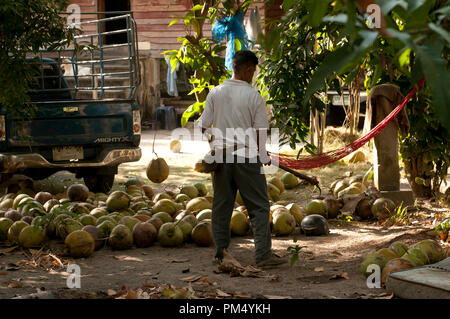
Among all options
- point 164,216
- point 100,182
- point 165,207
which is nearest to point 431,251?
point 164,216

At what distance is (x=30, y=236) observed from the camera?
19.5 feet

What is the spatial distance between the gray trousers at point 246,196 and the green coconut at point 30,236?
72.0 inches

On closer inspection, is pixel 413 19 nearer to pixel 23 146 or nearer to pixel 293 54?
pixel 293 54

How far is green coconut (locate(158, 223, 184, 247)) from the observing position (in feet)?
19.9

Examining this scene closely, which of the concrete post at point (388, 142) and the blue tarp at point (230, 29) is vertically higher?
the blue tarp at point (230, 29)

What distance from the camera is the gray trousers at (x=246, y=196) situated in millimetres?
5148

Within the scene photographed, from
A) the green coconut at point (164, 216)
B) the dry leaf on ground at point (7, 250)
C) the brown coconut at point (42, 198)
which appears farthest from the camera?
the brown coconut at point (42, 198)

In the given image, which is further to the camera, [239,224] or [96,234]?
[239,224]

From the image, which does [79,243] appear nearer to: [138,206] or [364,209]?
[138,206]

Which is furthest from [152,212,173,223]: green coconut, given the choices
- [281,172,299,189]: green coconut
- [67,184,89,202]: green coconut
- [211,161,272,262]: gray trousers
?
[281,172,299,189]: green coconut

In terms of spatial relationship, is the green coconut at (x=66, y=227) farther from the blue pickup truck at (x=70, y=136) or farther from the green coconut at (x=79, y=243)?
the blue pickup truck at (x=70, y=136)

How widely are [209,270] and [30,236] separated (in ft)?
6.16

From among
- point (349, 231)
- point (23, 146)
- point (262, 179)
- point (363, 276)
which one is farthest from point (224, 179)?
point (23, 146)

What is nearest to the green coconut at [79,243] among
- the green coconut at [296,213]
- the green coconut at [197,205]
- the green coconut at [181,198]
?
the green coconut at [197,205]
